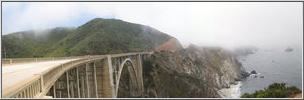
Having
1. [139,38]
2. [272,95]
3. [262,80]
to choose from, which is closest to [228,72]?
[262,80]

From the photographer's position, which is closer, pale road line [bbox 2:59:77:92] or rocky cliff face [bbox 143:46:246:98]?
pale road line [bbox 2:59:77:92]

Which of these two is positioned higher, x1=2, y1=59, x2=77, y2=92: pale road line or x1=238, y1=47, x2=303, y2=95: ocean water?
x1=2, y1=59, x2=77, y2=92: pale road line

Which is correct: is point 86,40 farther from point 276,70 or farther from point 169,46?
point 276,70

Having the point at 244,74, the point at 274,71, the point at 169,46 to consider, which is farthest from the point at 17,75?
the point at 244,74

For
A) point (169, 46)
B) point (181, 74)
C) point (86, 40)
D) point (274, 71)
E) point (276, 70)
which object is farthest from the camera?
point (181, 74)

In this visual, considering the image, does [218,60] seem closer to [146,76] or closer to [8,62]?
[146,76]

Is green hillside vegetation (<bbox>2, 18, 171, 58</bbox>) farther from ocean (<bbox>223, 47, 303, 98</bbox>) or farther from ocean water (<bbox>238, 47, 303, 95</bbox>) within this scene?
ocean water (<bbox>238, 47, 303, 95</bbox>)

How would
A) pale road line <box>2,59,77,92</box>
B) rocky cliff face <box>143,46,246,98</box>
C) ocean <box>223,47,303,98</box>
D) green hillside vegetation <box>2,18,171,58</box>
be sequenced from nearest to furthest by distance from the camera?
1. pale road line <box>2,59,77,92</box>
2. green hillside vegetation <box>2,18,171,58</box>
3. ocean <box>223,47,303,98</box>
4. rocky cliff face <box>143,46,246,98</box>

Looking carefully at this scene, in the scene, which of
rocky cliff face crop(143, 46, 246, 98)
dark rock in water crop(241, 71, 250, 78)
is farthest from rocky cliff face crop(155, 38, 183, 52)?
dark rock in water crop(241, 71, 250, 78)
